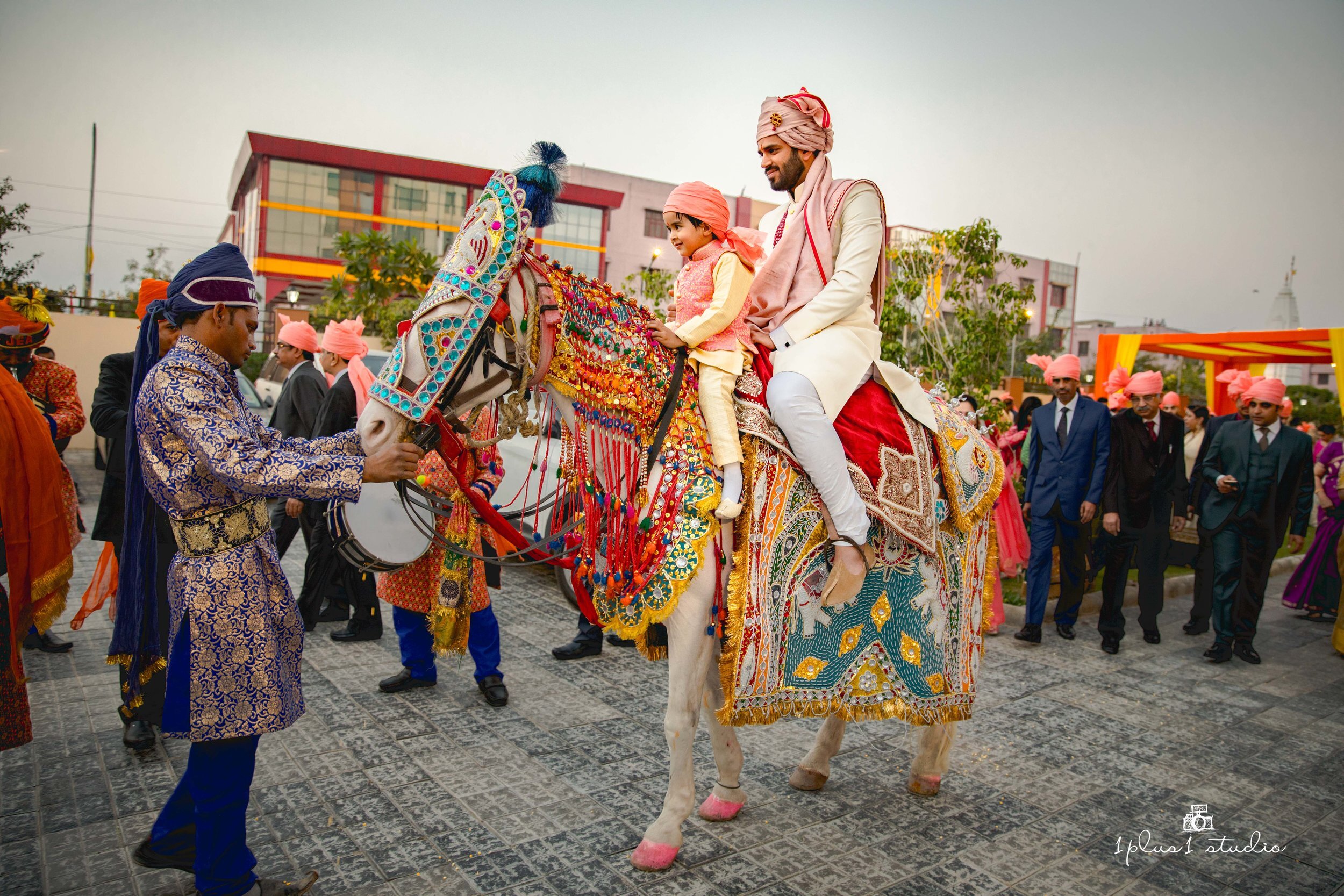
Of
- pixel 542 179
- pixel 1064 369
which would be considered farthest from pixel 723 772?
pixel 1064 369

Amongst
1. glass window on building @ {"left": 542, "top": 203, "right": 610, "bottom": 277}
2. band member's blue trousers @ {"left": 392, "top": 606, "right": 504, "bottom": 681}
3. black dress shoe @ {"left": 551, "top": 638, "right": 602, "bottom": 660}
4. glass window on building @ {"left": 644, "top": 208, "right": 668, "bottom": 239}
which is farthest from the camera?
glass window on building @ {"left": 644, "top": 208, "right": 668, "bottom": 239}

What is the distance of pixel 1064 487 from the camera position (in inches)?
250

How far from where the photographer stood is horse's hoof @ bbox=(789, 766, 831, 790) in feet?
11.9

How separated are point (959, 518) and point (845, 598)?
0.73 meters

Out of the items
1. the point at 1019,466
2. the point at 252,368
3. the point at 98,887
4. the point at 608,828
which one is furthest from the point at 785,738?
the point at 252,368

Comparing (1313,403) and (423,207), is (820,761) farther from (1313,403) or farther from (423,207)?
(1313,403)

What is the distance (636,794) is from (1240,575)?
5.49 m

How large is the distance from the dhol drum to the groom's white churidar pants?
1.56 metres

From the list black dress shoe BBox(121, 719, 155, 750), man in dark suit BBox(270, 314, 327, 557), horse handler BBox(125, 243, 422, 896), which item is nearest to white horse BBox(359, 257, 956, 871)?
horse handler BBox(125, 243, 422, 896)

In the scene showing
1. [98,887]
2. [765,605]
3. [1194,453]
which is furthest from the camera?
[1194,453]

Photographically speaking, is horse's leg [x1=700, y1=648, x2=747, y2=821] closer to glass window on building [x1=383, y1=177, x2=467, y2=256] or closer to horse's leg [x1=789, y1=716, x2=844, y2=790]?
horse's leg [x1=789, y1=716, x2=844, y2=790]

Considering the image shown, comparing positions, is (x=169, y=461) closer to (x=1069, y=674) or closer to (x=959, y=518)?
(x=959, y=518)

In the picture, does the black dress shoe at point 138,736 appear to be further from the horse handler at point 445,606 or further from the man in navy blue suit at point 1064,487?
the man in navy blue suit at point 1064,487

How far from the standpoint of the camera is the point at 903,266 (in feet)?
34.8
